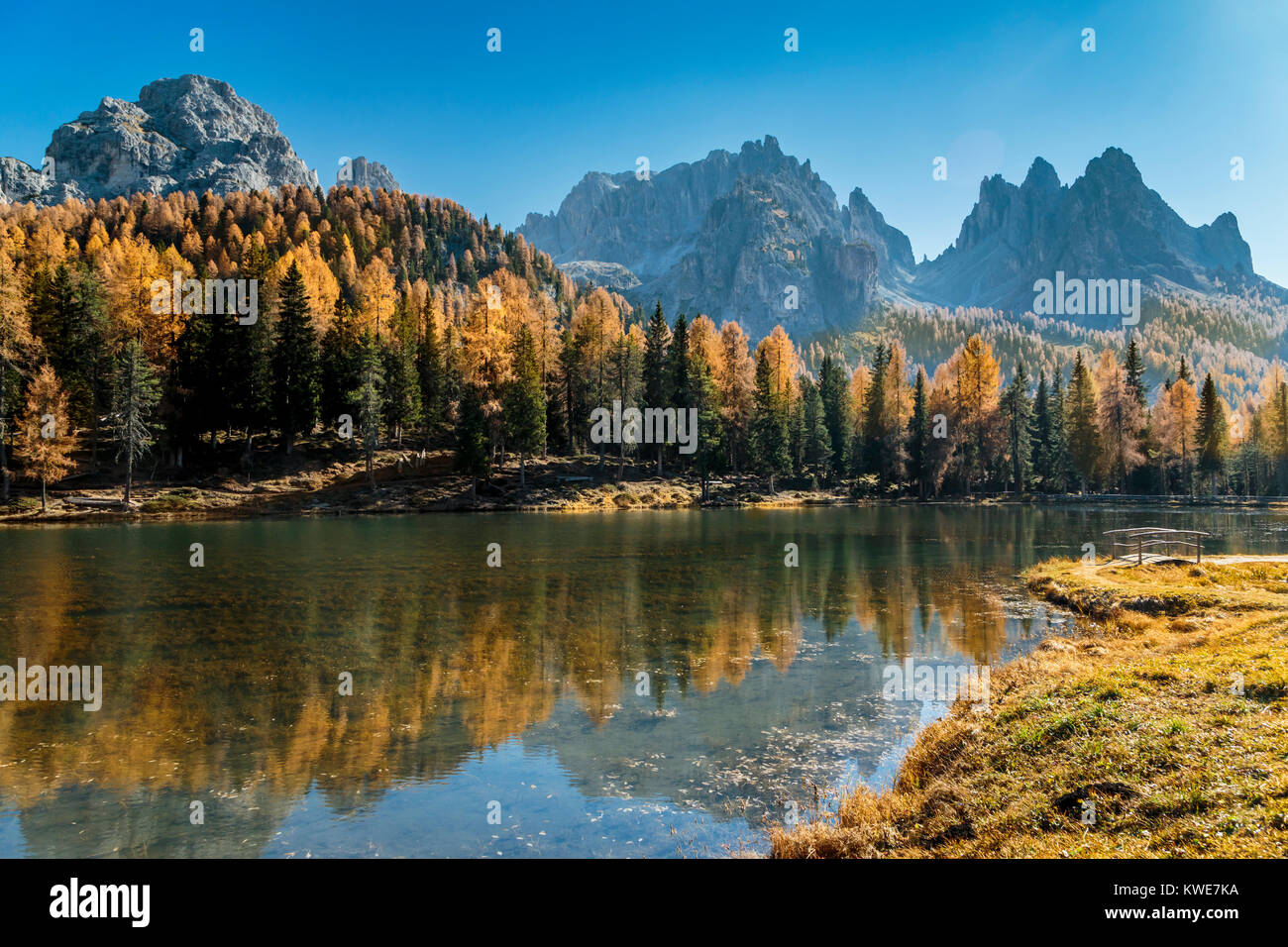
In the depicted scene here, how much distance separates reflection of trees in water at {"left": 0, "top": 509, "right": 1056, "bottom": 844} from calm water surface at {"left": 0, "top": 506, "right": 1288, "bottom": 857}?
0.37 feet

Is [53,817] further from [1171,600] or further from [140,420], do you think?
[140,420]

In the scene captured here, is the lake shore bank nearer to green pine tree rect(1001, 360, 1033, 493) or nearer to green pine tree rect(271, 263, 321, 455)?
green pine tree rect(271, 263, 321, 455)

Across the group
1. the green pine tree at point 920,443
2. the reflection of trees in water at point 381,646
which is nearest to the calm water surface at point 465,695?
the reflection of trees in water at point 381,646

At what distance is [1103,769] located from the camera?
34.1 feet

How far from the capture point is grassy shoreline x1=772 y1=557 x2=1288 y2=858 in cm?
845

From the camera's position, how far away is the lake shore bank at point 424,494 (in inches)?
2734

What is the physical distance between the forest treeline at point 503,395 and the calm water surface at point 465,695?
39.6m

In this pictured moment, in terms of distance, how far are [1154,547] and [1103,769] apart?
46706 mm

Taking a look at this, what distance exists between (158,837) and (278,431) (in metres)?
87.8

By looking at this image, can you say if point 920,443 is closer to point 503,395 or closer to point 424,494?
point 503,395

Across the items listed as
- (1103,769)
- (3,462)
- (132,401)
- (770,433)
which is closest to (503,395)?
(770,433)

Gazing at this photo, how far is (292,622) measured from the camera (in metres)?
26.7

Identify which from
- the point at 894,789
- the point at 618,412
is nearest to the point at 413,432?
the point at 618,412

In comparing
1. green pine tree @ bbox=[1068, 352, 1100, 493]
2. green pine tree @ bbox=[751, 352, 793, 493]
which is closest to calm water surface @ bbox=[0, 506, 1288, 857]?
green pine tree @ bbox=[751, 352, 793, 493]
